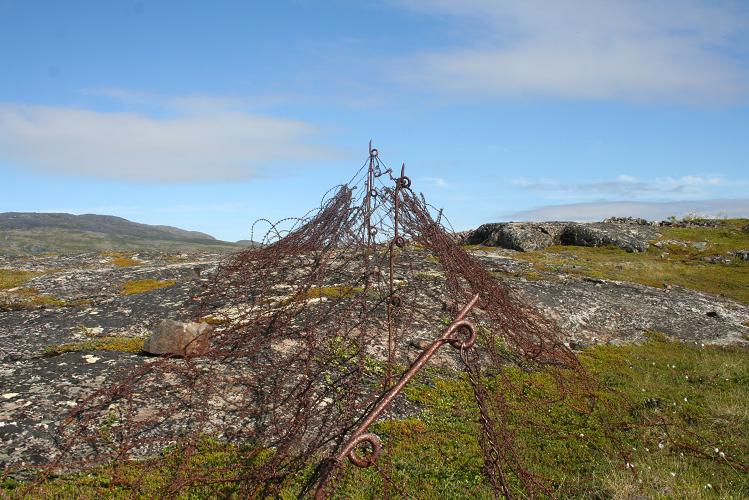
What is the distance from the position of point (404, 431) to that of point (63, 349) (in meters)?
8.25

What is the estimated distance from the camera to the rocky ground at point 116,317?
951cm

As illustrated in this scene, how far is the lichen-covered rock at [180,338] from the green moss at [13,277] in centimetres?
1151

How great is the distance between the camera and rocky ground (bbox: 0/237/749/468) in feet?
31.2

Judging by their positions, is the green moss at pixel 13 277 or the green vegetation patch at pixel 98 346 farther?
the green moss at pixel 13 277

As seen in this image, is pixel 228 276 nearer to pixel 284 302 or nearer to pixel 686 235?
pixel 284 302

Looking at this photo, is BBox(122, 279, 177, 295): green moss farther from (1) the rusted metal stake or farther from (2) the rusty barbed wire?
(1) the rusted metal stake

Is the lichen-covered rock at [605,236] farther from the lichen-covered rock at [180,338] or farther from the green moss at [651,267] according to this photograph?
the lichen-covered rock at [180,338]

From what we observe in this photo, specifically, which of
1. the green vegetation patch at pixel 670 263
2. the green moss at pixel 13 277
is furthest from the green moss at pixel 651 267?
the green moss at pixel 13 277

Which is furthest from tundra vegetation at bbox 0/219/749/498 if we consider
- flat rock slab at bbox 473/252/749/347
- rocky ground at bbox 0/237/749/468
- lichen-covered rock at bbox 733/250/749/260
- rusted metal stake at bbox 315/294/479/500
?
lichen-covered rock at bbox 733/250/749/260

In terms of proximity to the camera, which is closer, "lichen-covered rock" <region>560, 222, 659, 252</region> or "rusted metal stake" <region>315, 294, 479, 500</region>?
"rusted metal stake" <region>315, 294, 479, 500</region>

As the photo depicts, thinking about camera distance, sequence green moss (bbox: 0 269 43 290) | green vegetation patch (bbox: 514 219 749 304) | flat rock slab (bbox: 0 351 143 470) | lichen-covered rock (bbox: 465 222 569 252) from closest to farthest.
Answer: flat rock slab (bbox: 0 351 143 470), green moss (bbox: 0 269 43 290), green vegetation patch (bbox: 514 219 749 304), lichen-covered rock (bbox: 465 222 569 252)

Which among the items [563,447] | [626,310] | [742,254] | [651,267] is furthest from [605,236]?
[563,447]

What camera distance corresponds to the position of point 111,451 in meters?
8.58

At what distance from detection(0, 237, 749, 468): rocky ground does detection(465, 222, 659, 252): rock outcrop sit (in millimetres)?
10941
